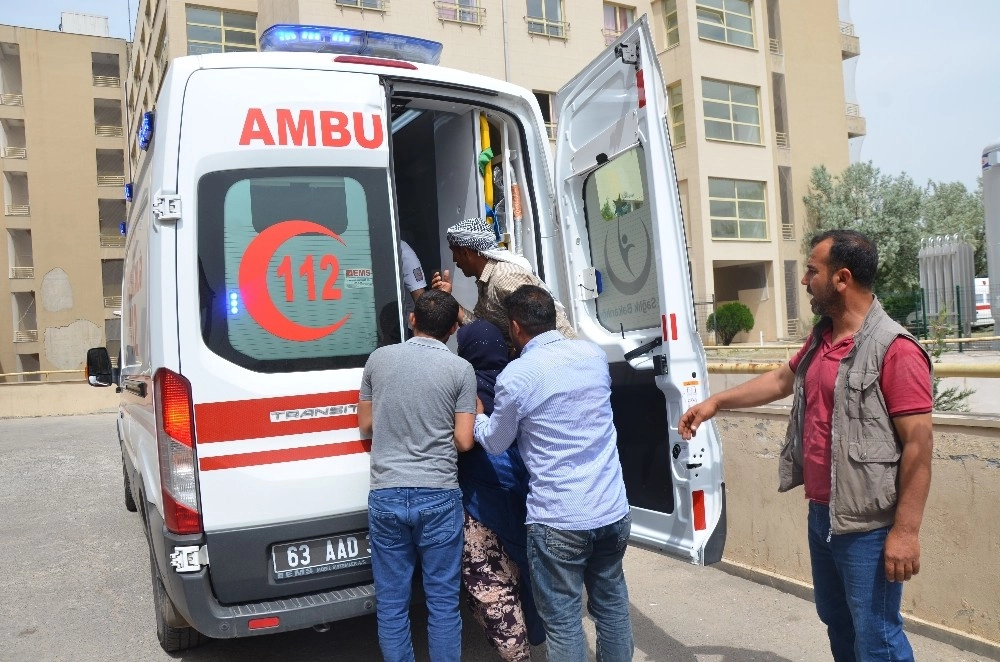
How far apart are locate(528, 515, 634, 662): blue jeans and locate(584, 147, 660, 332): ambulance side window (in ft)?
3.53

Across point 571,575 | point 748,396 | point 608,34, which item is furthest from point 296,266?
point 608,34

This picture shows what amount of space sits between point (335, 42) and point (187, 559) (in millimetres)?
2333

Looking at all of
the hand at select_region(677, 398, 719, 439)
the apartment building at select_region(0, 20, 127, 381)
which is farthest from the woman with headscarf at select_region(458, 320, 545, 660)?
the apartment building at select_region(0, 20, 127, 381)

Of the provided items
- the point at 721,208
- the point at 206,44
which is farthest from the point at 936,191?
the point at 206,44

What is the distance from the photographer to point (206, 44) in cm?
2309

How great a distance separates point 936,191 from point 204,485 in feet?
147

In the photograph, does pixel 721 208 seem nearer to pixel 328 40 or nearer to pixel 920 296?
pixel 920 296

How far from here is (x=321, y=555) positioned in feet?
10.6

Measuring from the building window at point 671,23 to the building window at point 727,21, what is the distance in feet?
2.52

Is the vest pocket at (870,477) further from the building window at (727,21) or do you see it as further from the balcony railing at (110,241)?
the balcony railing at (110,241)

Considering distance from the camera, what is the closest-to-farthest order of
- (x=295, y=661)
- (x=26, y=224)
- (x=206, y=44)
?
(x=295, y=661) → (x=206, y=44) → (x=26, y=224)

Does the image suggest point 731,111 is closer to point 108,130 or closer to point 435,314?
point 435,314

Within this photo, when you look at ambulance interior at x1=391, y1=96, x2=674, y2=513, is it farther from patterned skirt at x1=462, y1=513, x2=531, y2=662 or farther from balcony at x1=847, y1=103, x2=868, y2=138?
balcony at x1=847, y1=103, x2=868, y2=138

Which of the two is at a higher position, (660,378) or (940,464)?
(660,378)
